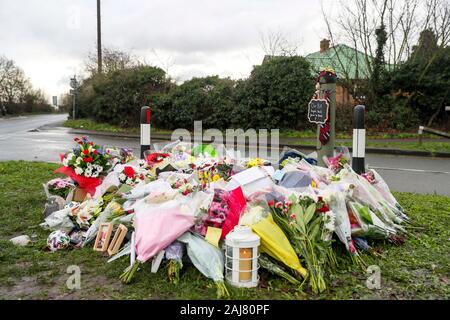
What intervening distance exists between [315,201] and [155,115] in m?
18.1

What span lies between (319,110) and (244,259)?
3.06 m

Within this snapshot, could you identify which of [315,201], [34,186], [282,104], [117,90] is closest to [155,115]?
[117,90]

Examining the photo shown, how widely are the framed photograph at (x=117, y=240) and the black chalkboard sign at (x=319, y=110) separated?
298cm

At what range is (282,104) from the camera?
1716 centimetres

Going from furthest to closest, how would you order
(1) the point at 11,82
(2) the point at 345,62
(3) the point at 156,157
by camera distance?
(1) the point at 11,82, (2) the point at 345,62, (3) the point at 156,157

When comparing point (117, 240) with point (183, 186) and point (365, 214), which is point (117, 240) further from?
point (365, 214)

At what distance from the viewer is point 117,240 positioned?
3627 millimetres

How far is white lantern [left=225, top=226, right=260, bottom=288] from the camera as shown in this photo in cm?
298

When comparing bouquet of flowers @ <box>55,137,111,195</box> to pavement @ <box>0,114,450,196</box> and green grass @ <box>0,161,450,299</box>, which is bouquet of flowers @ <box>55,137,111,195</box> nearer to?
green grass @ <box>0,161,450,299</box>

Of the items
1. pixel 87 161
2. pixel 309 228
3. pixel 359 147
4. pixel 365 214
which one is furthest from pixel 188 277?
pixel 359 147

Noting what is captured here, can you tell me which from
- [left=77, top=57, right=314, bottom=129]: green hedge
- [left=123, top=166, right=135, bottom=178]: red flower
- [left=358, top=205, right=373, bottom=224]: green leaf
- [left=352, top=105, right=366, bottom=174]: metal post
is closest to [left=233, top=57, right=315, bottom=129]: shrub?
[left=77, top=57, right=314, bottom=129]: green hedge

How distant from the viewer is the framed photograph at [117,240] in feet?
11.8

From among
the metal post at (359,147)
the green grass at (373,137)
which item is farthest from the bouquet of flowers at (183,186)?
the green grass at (373,137)
